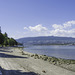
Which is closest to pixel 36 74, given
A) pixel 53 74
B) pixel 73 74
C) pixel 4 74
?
pixel 53 74

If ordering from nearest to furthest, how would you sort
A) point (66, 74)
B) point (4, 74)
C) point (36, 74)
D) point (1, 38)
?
point (4, 74) → point (36, 74) → point (66, 74) → point (1, 38)

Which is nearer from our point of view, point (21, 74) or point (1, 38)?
point (21, 74)

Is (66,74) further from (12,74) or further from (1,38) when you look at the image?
(1,38)

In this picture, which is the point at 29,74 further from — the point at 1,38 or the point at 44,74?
the point at 1,38

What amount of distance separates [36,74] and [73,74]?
5.27 meters

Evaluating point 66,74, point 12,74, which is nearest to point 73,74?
point 66,74

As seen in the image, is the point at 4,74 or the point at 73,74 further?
the point at 73,74

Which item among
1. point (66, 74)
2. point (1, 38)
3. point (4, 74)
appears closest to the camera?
point (4, 74)

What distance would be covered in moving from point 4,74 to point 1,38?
75207 millimetres

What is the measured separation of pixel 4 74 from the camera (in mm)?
16797

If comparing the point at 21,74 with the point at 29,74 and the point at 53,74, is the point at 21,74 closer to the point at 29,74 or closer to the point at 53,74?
the point at 29,74

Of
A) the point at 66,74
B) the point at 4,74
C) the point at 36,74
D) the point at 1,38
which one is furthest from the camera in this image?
the point at 1,38

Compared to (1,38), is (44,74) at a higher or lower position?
lower

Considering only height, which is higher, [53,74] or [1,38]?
[1,38]
